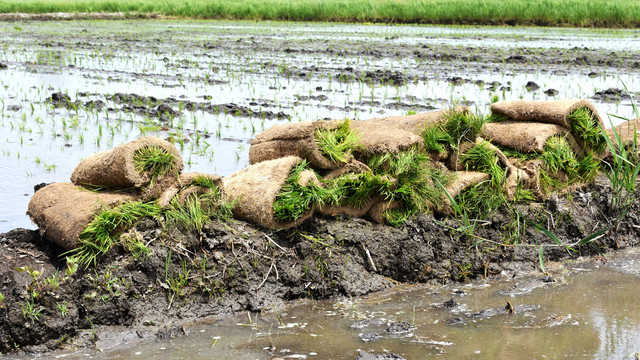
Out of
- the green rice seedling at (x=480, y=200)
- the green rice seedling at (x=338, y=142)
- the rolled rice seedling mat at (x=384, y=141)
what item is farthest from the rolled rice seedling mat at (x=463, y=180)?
the green rice seedling at (x=338, y=142)

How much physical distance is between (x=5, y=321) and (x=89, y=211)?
789 mm

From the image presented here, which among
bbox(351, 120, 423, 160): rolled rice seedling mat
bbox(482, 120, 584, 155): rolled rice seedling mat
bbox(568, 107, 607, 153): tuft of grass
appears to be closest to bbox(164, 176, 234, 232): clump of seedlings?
bbox(351, 120, 423, 160): rolled rice seedling mat

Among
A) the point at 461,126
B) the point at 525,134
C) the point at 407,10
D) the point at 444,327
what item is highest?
the point at 407,10

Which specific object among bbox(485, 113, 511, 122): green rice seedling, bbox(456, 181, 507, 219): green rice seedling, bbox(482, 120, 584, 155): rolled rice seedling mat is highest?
bbox(485, 113, 511, 122): green rice seedling

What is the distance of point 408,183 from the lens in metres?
4.63

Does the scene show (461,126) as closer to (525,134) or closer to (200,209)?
(525,134)

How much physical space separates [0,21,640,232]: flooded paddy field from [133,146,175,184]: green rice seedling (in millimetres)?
1236

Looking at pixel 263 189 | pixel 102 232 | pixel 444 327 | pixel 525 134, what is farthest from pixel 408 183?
pixel 102 232

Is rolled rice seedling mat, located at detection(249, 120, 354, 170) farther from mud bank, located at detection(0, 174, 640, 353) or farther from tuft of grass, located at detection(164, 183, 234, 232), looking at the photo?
tuft of grass, located at detection(164, 183, 234, 232)

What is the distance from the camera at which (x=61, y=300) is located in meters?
3.51

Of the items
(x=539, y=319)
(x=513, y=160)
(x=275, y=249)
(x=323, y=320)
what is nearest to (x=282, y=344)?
(x=323, y=320)

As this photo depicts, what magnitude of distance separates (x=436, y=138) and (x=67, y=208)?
2.55m

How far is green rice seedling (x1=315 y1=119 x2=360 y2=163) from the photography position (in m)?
4.59

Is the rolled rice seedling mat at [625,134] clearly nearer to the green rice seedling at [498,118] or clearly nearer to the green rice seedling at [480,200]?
the green rice seedling at [498,118]
